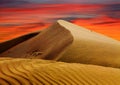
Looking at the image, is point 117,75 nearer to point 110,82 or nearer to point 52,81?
point 110,82

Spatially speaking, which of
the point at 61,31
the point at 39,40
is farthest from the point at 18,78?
the point at 39,40

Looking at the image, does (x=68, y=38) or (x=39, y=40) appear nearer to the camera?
(x=68, y=38)

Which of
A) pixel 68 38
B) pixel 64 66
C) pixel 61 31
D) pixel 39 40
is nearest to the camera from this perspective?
pixel 64 66

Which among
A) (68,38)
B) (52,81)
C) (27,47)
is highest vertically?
(52,81)

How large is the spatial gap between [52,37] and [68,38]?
5.83 feet

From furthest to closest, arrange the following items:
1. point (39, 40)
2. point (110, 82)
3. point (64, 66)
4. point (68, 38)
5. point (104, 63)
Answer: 1. point (39, 40)
2. point (68, 38)
3. point (104, 63)
4. point (64, 66)
5. point (110, 82)

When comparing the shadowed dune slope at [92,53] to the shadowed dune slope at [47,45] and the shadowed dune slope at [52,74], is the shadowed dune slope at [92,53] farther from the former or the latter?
the shadowed dune slope at [52,74]

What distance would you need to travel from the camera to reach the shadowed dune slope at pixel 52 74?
16.0 feet

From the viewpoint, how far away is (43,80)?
493 centimetres

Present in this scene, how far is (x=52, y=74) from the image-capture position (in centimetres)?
523

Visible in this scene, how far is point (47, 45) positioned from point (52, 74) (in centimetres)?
585

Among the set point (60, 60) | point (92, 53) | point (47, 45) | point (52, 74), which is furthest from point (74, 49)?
point (52, 74)

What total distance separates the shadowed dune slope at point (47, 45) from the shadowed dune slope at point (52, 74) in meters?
2.99

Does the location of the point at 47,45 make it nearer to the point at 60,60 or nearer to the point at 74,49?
the point at 74,49
